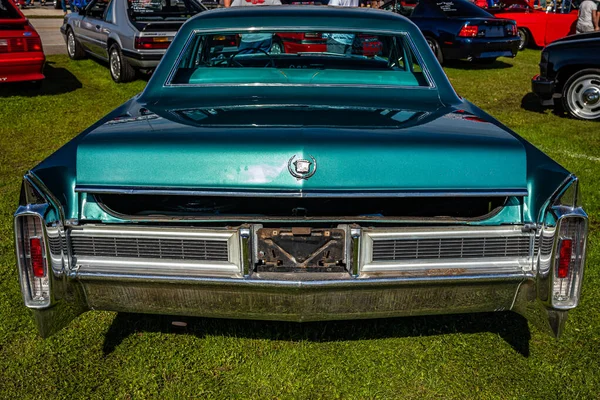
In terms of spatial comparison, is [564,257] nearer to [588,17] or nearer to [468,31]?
[588,17]

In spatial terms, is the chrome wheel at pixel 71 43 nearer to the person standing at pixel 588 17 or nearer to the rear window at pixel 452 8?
the rear window at pixel 452 8

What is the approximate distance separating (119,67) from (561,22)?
10497 mm

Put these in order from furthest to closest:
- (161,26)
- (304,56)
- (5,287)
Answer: (161,26) → (304,56) → (5,287)

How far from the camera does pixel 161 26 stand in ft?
32.0

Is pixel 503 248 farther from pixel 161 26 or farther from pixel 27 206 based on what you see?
pixel 161 26

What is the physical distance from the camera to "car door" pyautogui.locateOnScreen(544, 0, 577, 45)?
50.1 feet

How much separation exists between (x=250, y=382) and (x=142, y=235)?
879 mm

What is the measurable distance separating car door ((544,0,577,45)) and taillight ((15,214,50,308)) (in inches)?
594

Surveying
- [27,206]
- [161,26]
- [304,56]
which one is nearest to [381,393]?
[27,206]

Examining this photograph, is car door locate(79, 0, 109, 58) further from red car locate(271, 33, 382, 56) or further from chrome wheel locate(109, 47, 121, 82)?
red car locate(271, 33, 382, 56)

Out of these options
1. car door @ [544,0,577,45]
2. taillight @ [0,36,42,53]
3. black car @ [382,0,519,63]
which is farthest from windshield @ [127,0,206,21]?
car door @ [544,0,577,45]

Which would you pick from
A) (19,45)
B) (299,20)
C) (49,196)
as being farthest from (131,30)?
(49,196)

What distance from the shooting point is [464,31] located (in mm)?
12508

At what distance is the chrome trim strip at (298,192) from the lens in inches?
91.8
